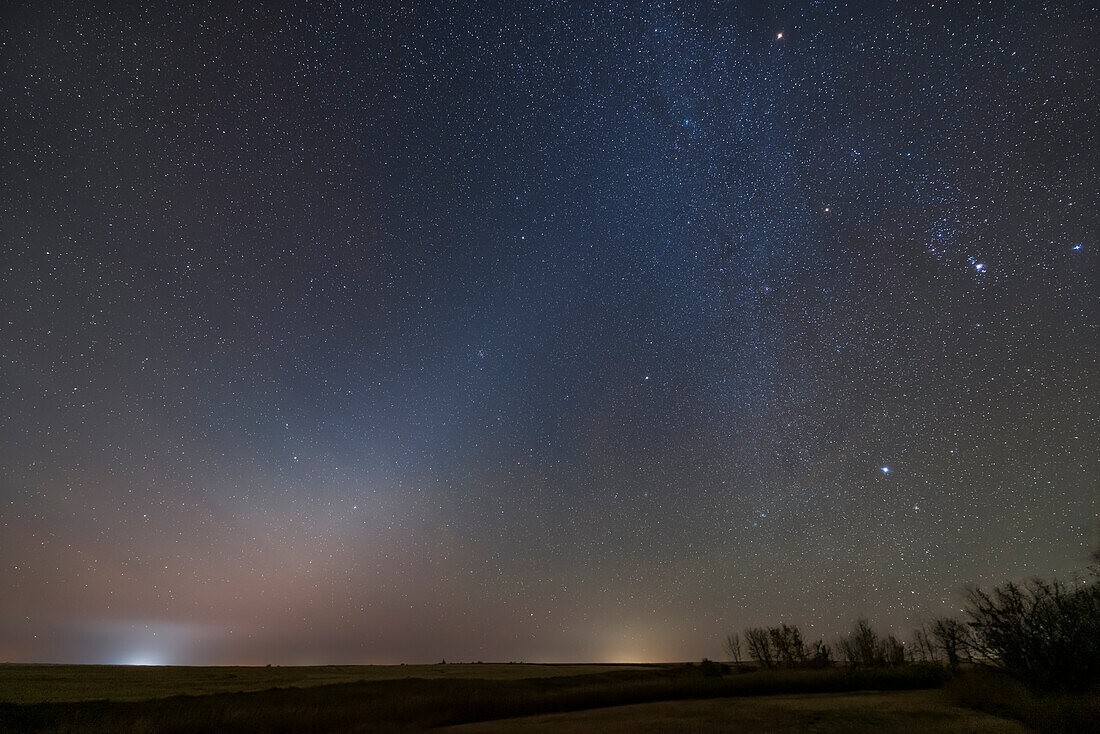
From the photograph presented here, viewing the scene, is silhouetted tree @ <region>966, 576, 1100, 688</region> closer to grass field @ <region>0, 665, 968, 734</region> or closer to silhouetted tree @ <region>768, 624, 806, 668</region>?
grass field @ <region>0, 665, 968, 734</region>

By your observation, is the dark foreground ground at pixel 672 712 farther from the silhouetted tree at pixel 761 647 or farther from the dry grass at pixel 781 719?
the silhouetted tree at pixel 761 647

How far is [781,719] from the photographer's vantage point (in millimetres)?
19375

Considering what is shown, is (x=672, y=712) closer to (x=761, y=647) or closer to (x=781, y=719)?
(x=781, y=719)

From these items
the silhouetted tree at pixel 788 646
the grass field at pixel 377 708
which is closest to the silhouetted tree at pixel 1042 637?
the grass field at pixel 377 708

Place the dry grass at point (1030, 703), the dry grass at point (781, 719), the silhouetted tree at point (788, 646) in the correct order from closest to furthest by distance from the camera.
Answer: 1. the dry grass at point (1030, 703)
2. the dry grass at point (781, 719)
3. the silhouetted tree at point (788, 646)

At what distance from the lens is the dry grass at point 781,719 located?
56.0 feet

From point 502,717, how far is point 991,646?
19.8m

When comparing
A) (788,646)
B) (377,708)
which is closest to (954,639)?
(377,708)

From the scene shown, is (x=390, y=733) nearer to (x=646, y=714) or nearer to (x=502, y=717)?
(x=502, y=717)

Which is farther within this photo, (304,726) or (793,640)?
(793,640)

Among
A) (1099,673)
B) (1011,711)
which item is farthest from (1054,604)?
(1011,711)

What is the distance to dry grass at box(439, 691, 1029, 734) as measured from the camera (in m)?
17.1

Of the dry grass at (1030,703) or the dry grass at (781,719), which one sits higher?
the dry grass at (1030,703)

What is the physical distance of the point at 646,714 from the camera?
74.8ft
